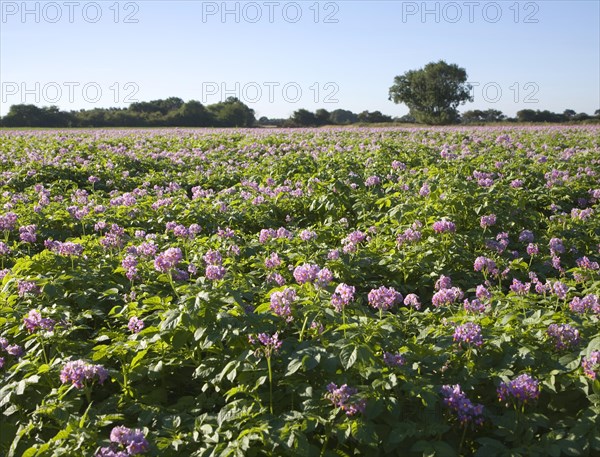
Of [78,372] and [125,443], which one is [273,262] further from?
[125,443]

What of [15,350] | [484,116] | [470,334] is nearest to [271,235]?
[15,350]

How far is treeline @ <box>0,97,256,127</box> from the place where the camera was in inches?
2076

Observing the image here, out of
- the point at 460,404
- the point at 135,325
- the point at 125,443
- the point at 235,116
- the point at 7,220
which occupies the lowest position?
the point at 125,443

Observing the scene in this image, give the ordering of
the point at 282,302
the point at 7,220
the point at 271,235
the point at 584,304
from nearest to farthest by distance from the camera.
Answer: the point at 282,302, the point at 584,304, the point at 271,235, the point at 7,220

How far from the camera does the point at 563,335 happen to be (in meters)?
3.37

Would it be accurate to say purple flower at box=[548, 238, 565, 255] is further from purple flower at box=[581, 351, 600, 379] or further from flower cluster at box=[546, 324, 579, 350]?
purple flower at box=[581, 351, 600, 379]

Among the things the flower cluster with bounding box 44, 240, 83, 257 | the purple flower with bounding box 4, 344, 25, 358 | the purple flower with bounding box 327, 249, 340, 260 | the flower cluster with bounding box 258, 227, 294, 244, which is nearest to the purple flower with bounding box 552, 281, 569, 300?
the purple flower with bounding box 327, 249, 340, 260

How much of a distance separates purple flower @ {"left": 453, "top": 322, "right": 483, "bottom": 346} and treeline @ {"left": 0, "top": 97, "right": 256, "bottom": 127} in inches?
1949

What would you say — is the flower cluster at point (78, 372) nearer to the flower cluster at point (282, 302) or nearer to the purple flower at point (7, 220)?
the flower cluster at point (282, 302)

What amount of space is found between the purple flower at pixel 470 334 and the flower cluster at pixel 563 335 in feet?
1.59

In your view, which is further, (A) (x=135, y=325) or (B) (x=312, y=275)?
(B) (x=312, y=275)

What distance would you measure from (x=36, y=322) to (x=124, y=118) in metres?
54.3

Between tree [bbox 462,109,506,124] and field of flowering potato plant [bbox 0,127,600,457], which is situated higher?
tree [bbox 462,109,506,124]

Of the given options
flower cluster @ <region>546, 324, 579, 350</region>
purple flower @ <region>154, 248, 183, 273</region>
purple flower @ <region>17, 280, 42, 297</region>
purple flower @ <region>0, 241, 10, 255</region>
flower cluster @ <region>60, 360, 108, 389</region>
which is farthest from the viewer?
purple flower @ <region>0, 241, 10, 255</region>
